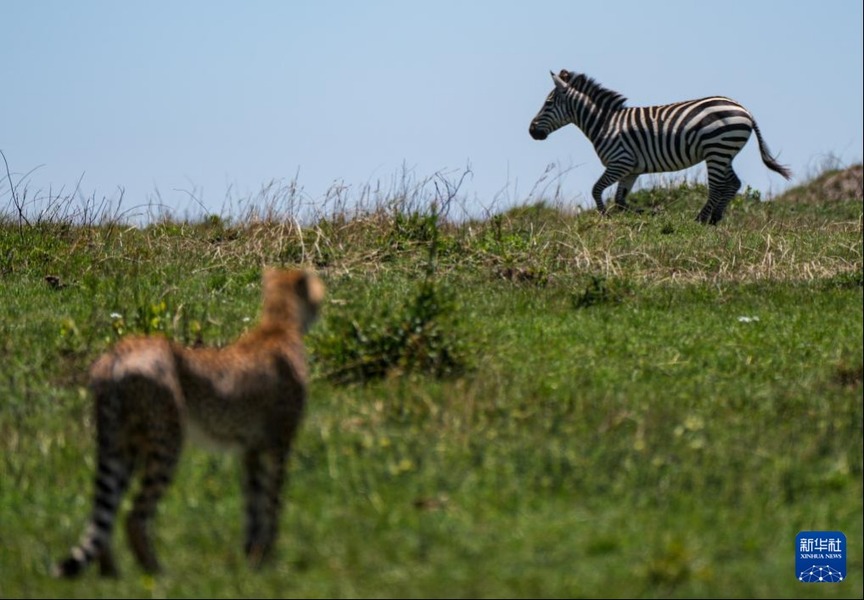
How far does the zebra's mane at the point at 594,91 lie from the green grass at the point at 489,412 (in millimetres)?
6702

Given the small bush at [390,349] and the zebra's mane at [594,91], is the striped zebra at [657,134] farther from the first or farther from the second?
the small bush at [390,349]

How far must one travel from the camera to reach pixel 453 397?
26.1 ft

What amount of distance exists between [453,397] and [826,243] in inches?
282

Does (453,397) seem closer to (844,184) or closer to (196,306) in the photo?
Result: (196,306)

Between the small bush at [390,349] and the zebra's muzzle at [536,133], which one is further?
the zebra's muzzle at [536,133]

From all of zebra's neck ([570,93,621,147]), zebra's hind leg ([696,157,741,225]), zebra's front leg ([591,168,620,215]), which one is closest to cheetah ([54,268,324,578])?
zebra's hind leg ([696,157,741,225])

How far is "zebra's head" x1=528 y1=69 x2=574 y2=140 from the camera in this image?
2078cm

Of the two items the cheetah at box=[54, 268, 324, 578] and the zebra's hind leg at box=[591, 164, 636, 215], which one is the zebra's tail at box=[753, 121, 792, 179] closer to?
the zebra's hind leg at box=[591, 164, 636, 215]

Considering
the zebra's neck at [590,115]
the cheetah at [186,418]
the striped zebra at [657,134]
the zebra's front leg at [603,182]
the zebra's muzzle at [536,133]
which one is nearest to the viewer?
Result: the cheetah at [186,418]

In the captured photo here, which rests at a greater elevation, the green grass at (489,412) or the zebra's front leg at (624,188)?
the zebra's front leg at (624,188)

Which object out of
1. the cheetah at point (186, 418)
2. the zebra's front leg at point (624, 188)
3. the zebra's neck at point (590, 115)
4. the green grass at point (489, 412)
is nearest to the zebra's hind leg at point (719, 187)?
the zebra's front leg at point (624, 188)

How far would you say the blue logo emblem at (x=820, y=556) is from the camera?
5.96m

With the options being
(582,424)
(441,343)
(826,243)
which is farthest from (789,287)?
(582,424)

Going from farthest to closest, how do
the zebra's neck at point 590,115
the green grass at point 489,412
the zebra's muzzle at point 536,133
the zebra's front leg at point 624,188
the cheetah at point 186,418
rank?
the zebra's muzzle at point 536,133
the zebra's neck at point 590,115
the zebra's front leg at point 624,188
the green grass at point 489,412
the cheetah at point 186,418
